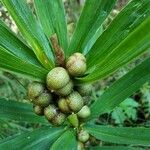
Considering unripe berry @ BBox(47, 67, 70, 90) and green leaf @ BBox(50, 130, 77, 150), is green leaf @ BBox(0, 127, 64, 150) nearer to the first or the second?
green leaf @ BBox(50, 130, 77, 150)

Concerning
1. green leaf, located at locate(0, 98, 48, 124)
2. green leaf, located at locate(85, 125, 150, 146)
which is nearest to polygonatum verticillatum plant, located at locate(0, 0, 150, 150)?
green leaf, located at locate(85, 125, 150, 146)

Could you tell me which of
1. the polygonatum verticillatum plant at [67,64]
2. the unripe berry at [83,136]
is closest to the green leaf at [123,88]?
the polygonatum verticillatum plant at [67,64]

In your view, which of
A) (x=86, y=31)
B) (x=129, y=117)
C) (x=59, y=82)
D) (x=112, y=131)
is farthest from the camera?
(x=129, y=117)

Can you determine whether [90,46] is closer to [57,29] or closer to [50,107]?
[57,29]

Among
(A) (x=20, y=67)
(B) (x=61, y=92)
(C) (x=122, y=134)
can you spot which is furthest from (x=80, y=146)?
(A) (x=20, y=67)

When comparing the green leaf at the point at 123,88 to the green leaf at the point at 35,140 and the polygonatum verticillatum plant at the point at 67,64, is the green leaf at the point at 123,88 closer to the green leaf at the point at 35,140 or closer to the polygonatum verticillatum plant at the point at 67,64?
the polygonatum verticillatum plant at the point at 67,64

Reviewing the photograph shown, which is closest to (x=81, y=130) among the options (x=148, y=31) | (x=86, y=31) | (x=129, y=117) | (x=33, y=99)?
(x=33, y=99)

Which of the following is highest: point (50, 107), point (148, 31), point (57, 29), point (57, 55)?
point (57, 29)
